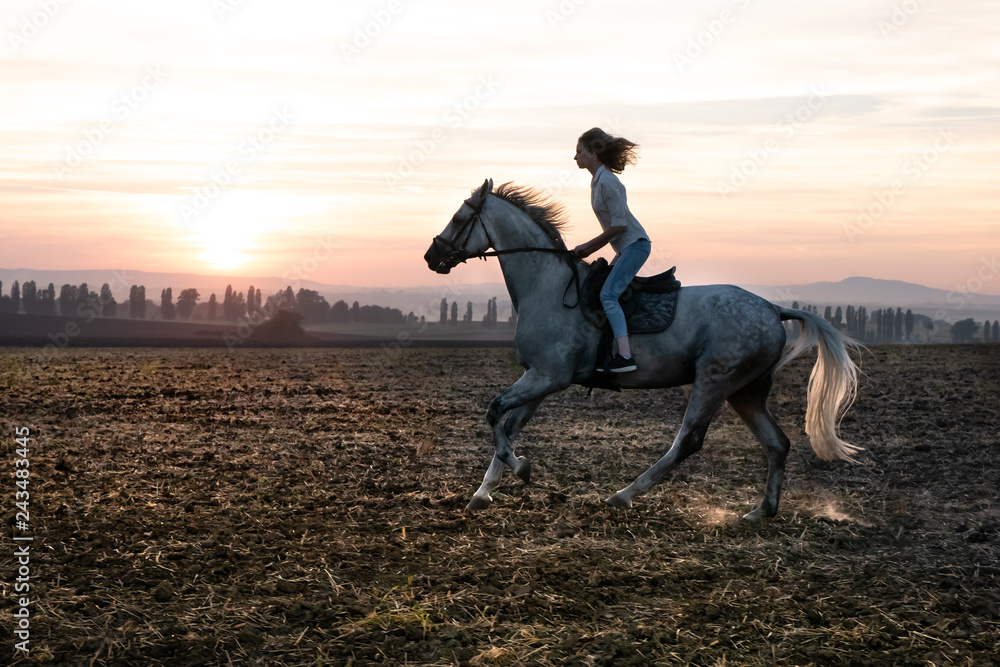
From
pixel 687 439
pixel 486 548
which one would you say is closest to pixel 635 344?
pixel 687 439

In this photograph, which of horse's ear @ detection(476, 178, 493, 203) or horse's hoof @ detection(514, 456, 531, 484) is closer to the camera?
horse's hoof @ detection(514, 456, 531, 484)

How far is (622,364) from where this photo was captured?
7.91 meters

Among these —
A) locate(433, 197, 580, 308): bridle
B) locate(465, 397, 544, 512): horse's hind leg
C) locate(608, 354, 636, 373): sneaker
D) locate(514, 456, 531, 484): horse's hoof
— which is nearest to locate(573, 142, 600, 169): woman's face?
locate(433, 197, 580, 308): bridle

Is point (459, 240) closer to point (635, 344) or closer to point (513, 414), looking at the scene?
point (513, 414)

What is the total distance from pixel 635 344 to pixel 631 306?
0.35 metres

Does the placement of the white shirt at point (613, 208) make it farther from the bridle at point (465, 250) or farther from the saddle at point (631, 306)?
the bridle at point (465, 250)

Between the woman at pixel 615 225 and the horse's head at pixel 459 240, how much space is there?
104cm

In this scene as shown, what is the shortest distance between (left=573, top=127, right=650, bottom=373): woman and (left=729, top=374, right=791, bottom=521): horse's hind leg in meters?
1.26

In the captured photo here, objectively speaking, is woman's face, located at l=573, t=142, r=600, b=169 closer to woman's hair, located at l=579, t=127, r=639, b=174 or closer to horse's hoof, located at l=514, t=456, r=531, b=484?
woman's hair, located at l=579, t=127, r=639, b=174

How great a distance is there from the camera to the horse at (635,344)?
26.0 feet

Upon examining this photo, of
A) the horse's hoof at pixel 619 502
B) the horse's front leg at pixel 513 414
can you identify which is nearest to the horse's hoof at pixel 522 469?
the horse's front leg at pixel 513 414

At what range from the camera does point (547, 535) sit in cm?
712

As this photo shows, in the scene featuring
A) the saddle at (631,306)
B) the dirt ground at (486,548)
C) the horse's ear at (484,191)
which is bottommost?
the dirt ground at (486,548)

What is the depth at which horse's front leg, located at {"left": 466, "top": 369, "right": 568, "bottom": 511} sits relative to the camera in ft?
25.4
